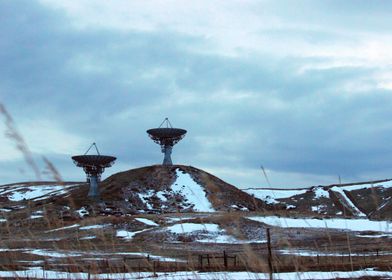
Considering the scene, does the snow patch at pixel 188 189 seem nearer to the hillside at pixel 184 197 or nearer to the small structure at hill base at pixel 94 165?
the hillside at pixel 184 197

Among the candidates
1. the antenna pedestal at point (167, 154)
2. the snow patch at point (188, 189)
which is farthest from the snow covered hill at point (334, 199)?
the antenna pedestal at point (167, 154)

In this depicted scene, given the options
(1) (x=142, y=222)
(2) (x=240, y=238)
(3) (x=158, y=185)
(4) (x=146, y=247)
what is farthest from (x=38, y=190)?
(2) (x=240, y=238)

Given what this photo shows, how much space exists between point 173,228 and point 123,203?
3262 cm

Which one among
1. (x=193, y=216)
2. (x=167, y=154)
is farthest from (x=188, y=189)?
(x=193, y=216)

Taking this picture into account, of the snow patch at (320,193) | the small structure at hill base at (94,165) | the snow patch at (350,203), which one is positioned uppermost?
the small structure at hill base at (94,165)

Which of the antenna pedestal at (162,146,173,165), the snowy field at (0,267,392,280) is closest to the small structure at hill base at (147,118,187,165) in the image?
the antenna pedestal at (162,146,173,165)

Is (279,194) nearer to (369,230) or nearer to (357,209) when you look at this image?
(357,209)

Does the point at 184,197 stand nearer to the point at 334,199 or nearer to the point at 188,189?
the point at 188,189

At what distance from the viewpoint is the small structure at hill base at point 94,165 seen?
94312 mm

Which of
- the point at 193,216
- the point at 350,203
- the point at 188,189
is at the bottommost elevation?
the point at 193,216

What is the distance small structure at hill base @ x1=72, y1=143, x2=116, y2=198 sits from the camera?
94312mm

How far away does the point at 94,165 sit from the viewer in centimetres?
9544

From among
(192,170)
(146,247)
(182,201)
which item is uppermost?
(192,170)

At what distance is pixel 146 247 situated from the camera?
5241 centimetres
